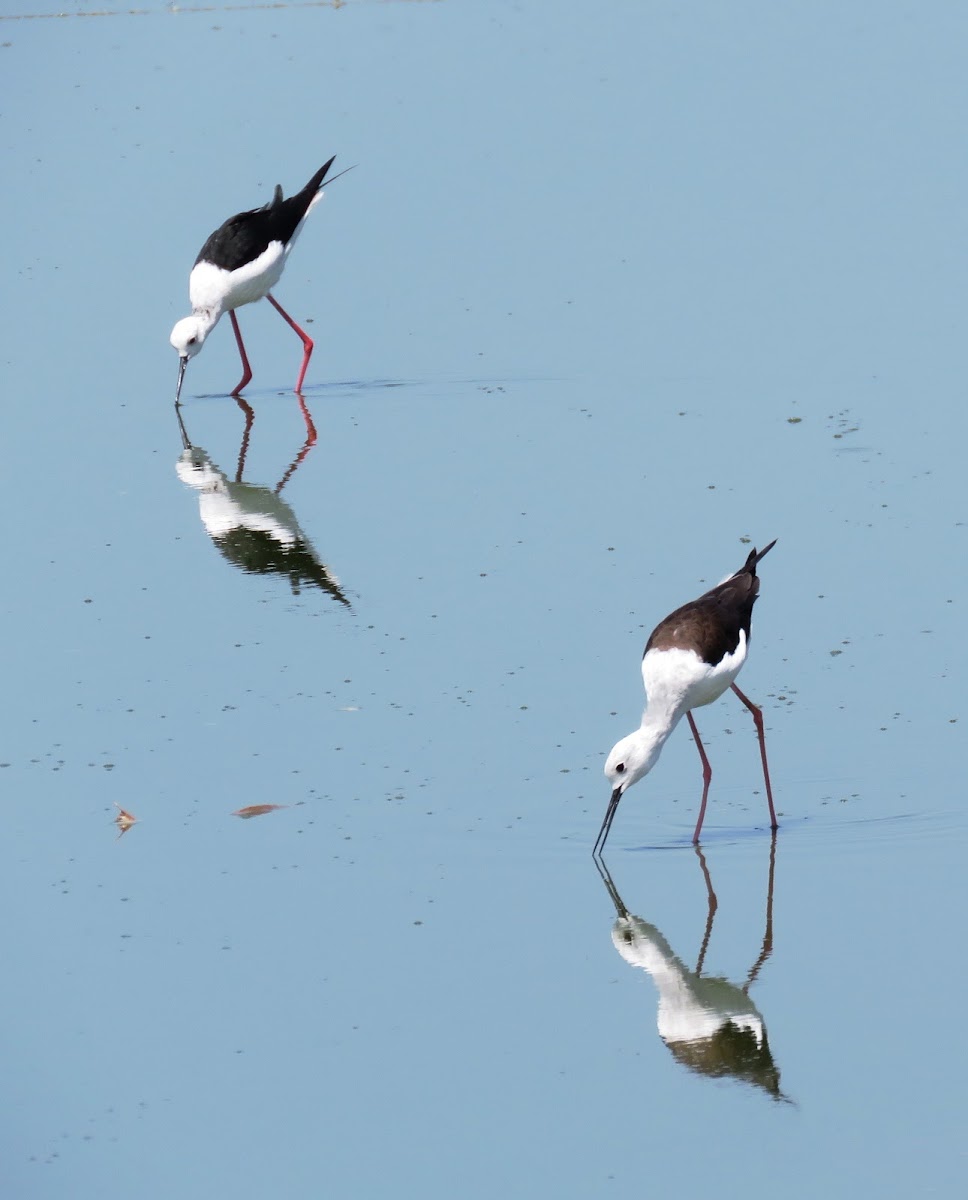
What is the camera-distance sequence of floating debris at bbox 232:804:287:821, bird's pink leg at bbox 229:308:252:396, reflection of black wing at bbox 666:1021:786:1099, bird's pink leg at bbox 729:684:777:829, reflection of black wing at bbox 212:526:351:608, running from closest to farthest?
reflection of black wing at bbox 666:1021:786:1099 → bird's pink leg at bbox 729:684:777:829 → floating debris at bbox 232:804:287:821 → reflection of black wing at bbox 212:526:351:608 → bird's pink leg at bbox 229:308:252:396

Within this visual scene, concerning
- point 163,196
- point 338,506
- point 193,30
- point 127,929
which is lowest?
→ point 127,929

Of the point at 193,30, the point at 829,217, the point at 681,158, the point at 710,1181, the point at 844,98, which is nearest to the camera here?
the point at 710,1181

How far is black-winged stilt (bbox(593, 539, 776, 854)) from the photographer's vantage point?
7.11 meters

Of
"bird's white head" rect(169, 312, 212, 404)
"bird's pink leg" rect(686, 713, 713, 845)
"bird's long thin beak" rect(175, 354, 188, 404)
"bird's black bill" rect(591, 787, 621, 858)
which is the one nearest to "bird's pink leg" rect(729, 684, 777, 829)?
"bird's pink leg" rect(686, 713, 713, 845)

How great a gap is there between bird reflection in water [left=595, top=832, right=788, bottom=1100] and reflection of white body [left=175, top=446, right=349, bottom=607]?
3531 millimetres

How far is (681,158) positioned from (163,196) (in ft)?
15.4

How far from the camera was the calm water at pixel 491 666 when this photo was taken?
5688 mm

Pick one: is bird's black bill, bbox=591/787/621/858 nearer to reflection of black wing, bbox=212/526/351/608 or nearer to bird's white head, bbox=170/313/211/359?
reflection of black wing, bbox=212/526/351/608

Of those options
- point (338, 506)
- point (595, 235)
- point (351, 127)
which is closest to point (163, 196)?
point (351, 127)

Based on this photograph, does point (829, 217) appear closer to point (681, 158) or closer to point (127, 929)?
point (681, 158)

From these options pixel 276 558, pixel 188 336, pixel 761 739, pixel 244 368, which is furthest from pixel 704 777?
pixel 244 368

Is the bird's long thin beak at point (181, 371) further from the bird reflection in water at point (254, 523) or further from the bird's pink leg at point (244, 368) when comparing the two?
the bird reflection in water at point (254, 523)

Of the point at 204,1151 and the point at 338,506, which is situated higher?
the point at 338,506

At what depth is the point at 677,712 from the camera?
7.32 metres
